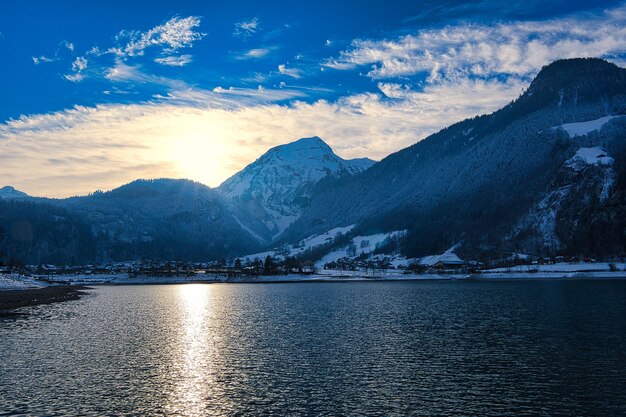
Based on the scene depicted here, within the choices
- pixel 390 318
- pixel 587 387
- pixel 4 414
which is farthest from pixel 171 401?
pixel 390 318

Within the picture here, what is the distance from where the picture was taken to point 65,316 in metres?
102

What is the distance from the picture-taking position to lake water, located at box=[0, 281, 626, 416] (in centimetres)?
3988

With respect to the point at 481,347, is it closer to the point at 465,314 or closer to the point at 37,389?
the point at 465,314

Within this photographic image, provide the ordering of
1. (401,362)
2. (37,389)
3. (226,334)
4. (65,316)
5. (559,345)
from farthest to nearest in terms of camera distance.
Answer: (65,316) → (226,334) → (559,345) → (401,362) → (37,389)

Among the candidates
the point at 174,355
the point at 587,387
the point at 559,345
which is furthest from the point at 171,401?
the point at 559,345

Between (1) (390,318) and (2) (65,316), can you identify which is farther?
(2) (65,316)

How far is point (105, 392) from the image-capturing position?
4428cm

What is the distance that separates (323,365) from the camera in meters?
54.1

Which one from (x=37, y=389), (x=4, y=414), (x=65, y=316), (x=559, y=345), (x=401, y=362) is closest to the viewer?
(x=4, y=414)

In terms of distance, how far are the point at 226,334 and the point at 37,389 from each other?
36.0m

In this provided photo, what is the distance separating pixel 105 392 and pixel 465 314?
6988 cm

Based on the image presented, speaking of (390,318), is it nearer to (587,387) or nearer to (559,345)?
(559,345)

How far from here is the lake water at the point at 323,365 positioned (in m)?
39.9

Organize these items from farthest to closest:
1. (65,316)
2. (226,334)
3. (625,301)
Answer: (625,301) < (65,316) < (226,334)
